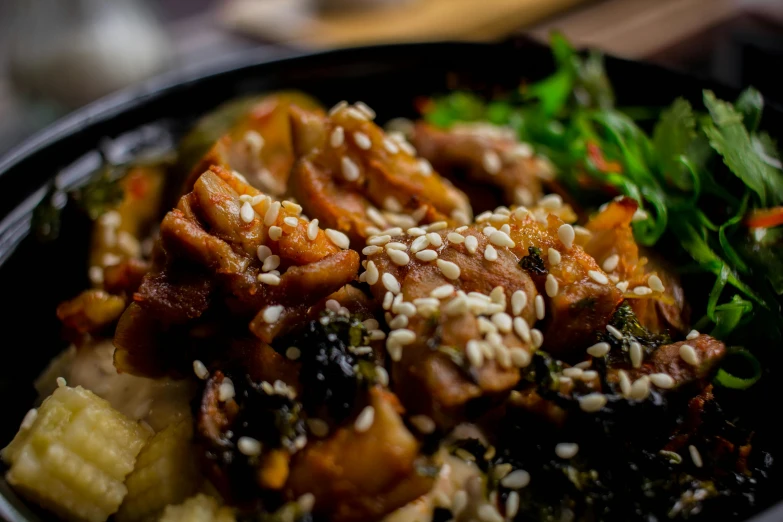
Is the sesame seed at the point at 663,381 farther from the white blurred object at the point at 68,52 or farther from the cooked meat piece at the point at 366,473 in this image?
the white blurred object at the point at 68,52

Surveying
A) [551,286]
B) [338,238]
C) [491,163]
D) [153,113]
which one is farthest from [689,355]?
[153,113]

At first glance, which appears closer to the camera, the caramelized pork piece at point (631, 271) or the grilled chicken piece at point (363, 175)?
the caramelized pork piece at point (631, 271)

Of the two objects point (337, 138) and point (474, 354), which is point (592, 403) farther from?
point (337, 138)

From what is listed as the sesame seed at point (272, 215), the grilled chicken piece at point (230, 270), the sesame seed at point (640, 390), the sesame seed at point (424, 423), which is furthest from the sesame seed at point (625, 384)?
the sesame seed at point (272, 215)

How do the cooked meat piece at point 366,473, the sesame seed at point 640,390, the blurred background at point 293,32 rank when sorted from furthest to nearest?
1. the blurred background at point 293,32
2. the sesame seed at point 640,390
3. the cooked meat piece at point 366,473

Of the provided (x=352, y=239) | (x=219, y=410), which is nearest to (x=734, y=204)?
(x=352, y=239)

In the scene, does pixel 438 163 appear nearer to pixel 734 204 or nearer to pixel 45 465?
pixel 734 204
